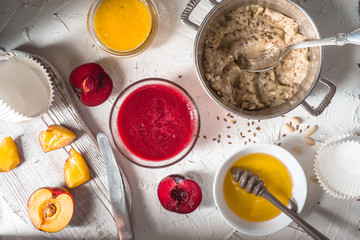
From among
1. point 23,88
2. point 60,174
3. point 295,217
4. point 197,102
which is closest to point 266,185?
point 295,217

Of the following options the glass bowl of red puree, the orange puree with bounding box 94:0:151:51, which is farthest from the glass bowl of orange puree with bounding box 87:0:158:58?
the glass bowl of red puree

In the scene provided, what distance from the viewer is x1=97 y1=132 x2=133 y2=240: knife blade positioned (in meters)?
1.24

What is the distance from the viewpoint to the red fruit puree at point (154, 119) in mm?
1249

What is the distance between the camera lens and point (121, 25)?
49.1 inches

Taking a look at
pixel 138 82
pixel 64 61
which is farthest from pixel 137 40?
pixel 64 61

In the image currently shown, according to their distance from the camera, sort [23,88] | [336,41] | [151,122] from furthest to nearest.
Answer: [151,122] → [23,88] → [336,41]

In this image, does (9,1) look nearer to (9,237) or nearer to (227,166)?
(9,237)

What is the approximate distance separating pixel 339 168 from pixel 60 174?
0.97 meters

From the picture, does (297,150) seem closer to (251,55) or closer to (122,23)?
(251,55)

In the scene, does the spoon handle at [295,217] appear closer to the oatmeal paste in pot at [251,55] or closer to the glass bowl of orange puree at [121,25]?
the oatmeal paste in pot at [251,55]

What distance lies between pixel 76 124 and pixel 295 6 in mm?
809

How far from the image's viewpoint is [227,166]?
1225 millimetres

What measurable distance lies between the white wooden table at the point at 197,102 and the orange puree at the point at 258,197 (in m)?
0.07

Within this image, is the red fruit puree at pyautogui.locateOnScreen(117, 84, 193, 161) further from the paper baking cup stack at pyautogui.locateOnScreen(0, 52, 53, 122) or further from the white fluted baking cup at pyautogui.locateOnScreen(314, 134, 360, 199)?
the white fluted baking cup at pyautogui.locateOnScreen(314, 134, 360, 199)
